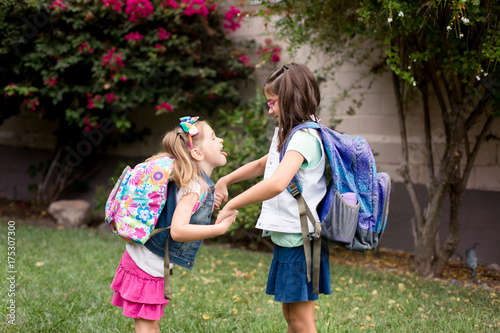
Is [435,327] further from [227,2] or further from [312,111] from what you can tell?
[227,2]

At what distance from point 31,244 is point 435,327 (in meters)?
4.17

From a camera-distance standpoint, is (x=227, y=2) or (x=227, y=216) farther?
(x=227, y=2)

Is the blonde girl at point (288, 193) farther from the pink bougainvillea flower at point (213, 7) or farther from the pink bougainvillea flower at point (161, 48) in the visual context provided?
the pink bougainvillea flower at point (213, 7)

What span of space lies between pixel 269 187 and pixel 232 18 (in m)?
4.80

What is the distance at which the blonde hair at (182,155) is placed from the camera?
2195mm

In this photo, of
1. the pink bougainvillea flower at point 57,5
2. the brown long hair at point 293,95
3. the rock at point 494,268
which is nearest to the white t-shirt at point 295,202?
the brown long hair at point 293,95

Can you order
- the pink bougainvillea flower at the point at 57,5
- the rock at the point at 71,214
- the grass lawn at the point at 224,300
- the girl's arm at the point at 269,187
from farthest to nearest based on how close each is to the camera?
1. the rock at the point at 71,214
2. the pink bougainvillea flower at the point at 57,5
3. the grass lawn at the point at 224,300
4. the girl's arm at the point at 269,187

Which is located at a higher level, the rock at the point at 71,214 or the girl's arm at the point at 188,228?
the girl's arm at the point at 188,228

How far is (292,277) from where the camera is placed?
2268 millimetres

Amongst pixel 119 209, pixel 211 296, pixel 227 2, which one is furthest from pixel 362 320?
pixel 227 2

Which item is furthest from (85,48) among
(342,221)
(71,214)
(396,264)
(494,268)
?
(494,268)

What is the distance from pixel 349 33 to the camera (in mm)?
4441

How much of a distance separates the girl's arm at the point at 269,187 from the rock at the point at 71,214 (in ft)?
17.8

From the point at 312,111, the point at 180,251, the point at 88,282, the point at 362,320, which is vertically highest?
the point at 312,111
